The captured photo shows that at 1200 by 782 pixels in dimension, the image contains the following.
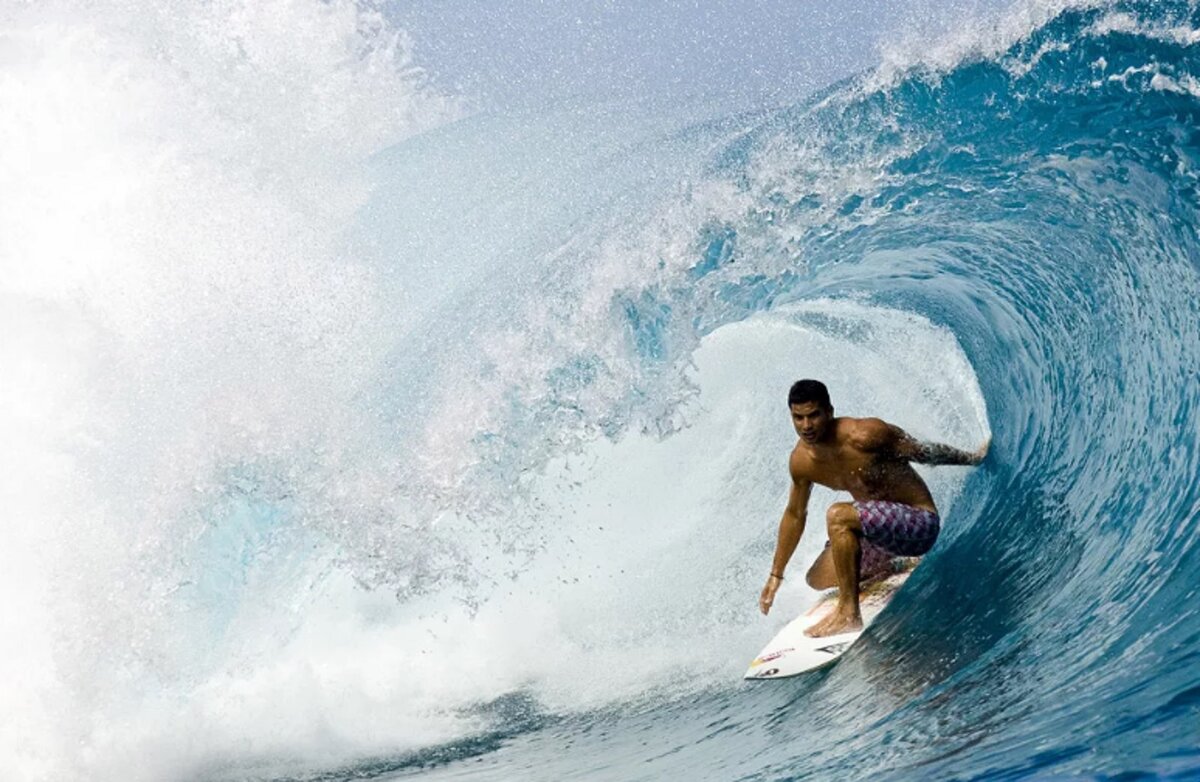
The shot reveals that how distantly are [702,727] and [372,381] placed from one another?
4.41m

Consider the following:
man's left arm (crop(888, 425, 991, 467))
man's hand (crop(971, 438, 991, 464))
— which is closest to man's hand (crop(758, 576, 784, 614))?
man's left arm (crop(888, 425, 991, 467))

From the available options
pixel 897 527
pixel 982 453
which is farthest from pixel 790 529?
pixel 982 453

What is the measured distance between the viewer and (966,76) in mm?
6953

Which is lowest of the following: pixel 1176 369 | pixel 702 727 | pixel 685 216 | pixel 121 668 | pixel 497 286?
pixel 702 727

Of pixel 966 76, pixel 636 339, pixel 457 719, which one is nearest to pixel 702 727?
pixel 457 719

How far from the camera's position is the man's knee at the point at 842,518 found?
5125mm

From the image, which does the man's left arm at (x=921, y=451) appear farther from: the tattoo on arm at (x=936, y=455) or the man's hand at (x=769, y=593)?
the man's hand at (x=769, y=593)

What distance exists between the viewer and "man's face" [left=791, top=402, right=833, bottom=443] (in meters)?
5.20

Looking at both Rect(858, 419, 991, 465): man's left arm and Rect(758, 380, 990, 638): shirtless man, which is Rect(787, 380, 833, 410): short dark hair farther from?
Rect(858, 419, 991, 465): man's left arm

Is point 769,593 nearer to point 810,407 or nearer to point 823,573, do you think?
point 823,573

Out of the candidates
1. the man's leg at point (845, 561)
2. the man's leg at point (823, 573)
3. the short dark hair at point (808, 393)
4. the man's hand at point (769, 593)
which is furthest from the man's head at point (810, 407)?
the man's leg at point (823, 573)

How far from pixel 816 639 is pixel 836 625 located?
0.39 ft

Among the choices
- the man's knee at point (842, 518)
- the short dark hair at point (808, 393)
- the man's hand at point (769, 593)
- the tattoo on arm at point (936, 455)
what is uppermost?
the short dark hair at point (808, 393)

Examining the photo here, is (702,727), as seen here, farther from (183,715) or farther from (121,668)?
(121,668)
